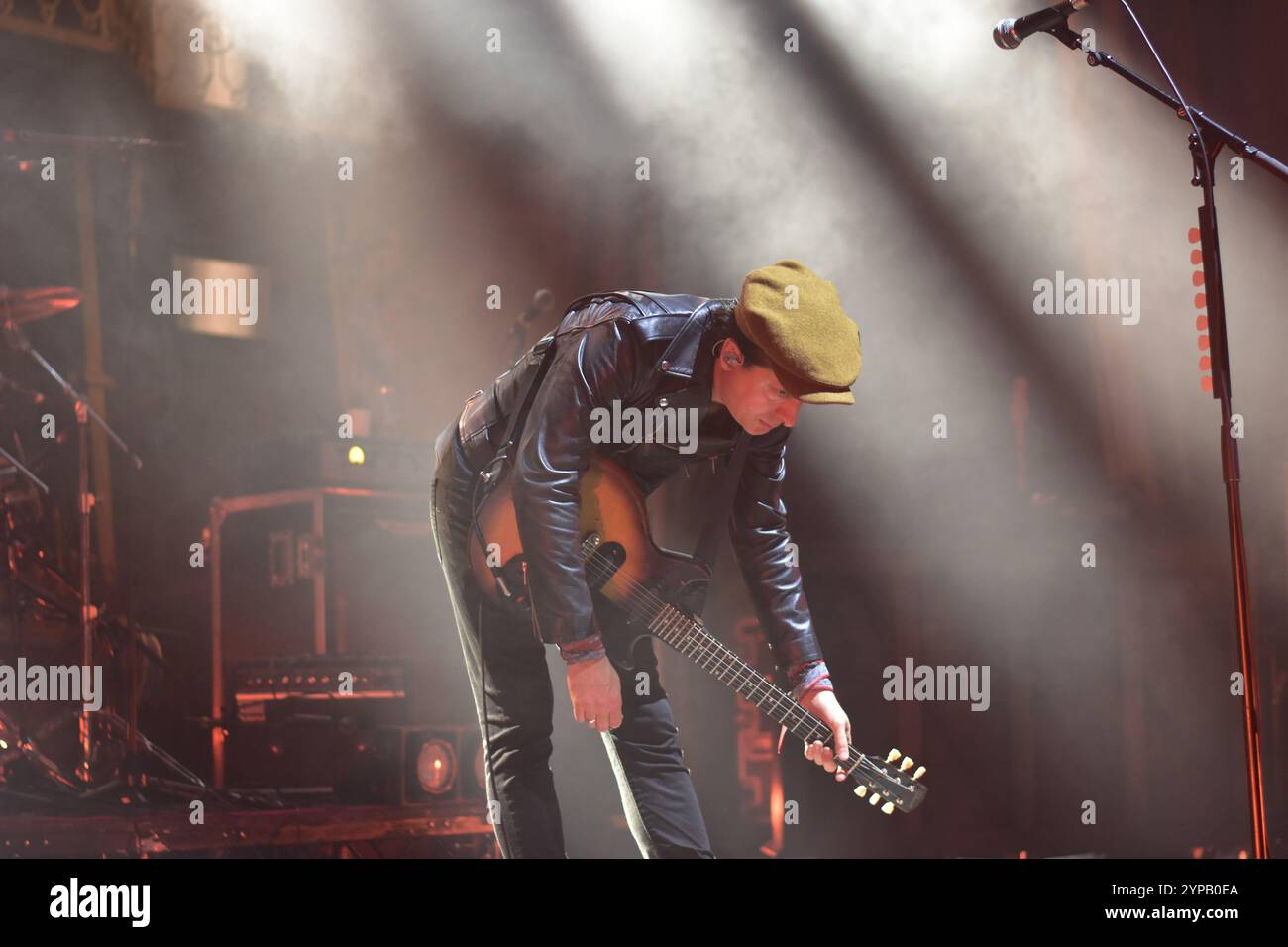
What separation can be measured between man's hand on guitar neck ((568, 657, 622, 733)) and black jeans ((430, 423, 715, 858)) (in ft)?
0.56

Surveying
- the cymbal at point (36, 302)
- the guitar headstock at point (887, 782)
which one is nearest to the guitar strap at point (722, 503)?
the guitar headstock at point (887, 782)

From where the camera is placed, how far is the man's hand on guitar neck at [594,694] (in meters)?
2.36

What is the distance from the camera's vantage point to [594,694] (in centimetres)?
236

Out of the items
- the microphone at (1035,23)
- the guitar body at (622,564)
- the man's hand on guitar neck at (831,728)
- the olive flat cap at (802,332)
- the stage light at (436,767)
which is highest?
the microphone at (1035,23)

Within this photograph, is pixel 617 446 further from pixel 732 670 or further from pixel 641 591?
pixel 732 670

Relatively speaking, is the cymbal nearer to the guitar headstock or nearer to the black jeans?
the black jeans

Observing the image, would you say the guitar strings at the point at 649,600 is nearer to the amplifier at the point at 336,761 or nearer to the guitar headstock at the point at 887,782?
the guitar headstock at the point at 887,782

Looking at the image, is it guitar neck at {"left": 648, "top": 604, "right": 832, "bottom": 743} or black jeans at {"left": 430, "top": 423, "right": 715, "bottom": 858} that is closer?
black jeans at {"left": 430, "top": 423, "right": 715, "bottom": 858}

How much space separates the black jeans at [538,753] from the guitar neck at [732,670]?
0.11 meters

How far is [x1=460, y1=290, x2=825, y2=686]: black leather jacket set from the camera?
238 cm

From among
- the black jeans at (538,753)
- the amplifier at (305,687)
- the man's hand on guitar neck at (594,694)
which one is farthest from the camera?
the amplifier at (305,687)

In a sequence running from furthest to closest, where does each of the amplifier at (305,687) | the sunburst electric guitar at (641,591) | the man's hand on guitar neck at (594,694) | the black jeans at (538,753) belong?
the amplifier at (305,687) < the sunburst electric guitar at (641,591) < the black jeans at (538,753) < the man's hand on guitar neck at (594,694)

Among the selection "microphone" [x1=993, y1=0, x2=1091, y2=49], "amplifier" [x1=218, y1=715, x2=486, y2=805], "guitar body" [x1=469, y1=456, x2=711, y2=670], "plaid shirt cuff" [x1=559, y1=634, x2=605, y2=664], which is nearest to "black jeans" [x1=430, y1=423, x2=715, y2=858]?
"guitar body" [x1=469, y1=456, x2=711, y2=670]
